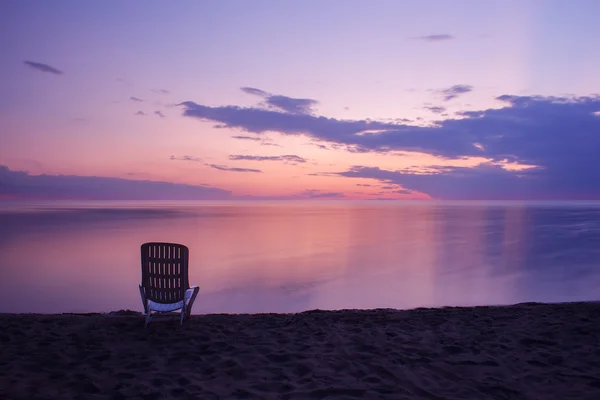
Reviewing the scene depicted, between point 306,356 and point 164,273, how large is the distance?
2.82 metres

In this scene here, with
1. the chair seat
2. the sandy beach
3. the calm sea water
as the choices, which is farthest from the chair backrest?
the calm sea water

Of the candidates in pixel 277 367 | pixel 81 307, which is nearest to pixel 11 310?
pixel 81 307

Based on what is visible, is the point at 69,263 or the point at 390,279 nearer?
the point at 390,279

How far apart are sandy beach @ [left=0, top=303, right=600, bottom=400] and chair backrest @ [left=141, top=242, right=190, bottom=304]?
1.52 feet

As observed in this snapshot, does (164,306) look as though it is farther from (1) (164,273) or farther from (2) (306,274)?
(2) (306,274)

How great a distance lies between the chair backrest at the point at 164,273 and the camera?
644cm

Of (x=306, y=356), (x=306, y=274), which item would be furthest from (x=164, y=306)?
(x=306, y=274)

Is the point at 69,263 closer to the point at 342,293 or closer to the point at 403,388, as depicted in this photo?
the point at 342,293

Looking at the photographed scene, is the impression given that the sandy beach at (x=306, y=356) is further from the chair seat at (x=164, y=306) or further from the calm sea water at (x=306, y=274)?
the calm sea water at (x=306, y=274)

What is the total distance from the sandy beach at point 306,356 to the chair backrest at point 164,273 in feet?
1.52

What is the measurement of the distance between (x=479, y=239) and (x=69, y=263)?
84.4 ft

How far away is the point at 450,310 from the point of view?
7426 millimetres

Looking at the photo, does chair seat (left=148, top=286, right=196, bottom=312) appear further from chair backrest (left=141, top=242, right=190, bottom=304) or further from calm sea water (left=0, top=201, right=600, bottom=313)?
calm sea water (left=0, top=201, right=600, bottom=313)

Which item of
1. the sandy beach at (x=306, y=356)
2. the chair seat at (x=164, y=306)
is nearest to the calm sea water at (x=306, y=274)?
the chair seat at (x=164, y=306)
